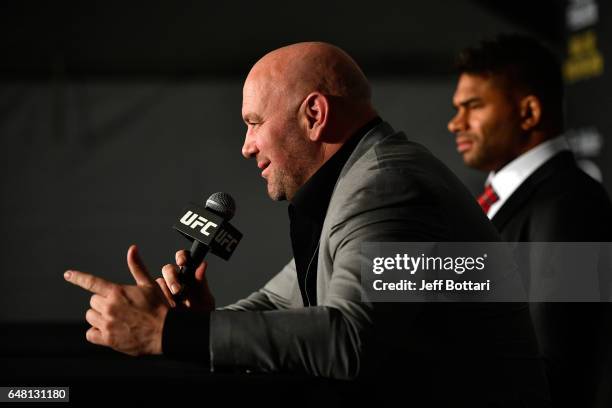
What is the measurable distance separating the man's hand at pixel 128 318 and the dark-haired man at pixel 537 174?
85cm

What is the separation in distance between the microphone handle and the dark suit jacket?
2.31 ft

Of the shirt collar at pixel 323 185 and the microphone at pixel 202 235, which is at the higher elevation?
the shirt collar at pixel 323 185

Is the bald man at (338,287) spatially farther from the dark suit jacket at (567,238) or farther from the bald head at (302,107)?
the dark suit jacket at (567,238)

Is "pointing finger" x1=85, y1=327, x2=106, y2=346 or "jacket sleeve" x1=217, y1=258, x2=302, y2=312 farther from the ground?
"jacket sleeve" x1=217, y1=258, x2=302, y2=312

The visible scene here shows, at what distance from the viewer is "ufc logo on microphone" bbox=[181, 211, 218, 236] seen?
120 centimetres

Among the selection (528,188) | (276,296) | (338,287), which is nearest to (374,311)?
(338,287)

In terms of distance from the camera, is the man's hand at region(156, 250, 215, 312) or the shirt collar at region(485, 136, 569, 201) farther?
the shirt collar at region(485, 136, 569, 201)

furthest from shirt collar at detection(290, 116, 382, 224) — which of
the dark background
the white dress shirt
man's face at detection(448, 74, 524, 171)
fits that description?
the dark background

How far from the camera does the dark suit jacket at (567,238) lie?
147cm

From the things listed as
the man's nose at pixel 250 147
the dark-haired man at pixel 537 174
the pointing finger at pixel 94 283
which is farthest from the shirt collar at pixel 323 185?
the dark-haired man at pixel 537 174

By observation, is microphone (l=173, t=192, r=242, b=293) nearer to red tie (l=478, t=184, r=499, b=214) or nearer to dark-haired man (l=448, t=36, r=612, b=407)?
dark-haired man (l=448, t=36, r=612, b=407)

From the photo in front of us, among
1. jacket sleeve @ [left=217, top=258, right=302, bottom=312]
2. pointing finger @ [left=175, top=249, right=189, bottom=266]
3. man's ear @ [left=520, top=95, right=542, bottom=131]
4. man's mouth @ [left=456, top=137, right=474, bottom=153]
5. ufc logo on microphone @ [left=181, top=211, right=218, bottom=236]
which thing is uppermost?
man's ear @ [left=520, top=95, right=542, bottom=131]

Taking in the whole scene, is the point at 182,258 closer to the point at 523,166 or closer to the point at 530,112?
the point at 523,166

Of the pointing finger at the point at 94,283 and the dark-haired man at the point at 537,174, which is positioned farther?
the dark-haired man at the point at 537,174
